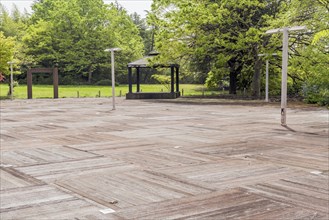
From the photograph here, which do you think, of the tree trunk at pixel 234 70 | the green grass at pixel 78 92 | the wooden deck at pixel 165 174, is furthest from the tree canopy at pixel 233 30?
the wooden deck at pixel 165 174

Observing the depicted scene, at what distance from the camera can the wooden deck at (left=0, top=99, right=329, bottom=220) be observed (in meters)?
6.38

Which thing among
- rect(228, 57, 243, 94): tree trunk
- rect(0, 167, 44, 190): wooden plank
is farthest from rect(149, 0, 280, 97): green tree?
rect(0, 167, 44, 190): wooden plank

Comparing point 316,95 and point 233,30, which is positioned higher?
point 233,30

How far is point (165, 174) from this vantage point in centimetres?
868

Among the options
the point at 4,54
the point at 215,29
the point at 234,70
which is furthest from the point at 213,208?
the point at 4,54

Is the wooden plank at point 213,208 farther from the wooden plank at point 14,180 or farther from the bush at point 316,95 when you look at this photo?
the bush at point 316,95

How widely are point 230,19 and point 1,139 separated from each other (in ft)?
79.9

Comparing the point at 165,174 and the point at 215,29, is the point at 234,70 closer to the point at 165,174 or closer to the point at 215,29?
the point at 215,29

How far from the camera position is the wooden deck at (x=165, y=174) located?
20.9 ft

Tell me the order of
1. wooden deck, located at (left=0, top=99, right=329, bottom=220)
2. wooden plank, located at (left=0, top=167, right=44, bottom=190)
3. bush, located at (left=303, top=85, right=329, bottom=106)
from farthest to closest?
bush, located at (left=303, top=85, right=329, bottom=106)
wooden plank, located at (left=0, top=167, right=44, bottom=190)
wooden deck, located at (left=0, top=99, right=329, bottom=220)

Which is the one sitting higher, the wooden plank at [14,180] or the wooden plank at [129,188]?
the wooden plank at [129,188]

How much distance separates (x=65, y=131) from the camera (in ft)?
52.9

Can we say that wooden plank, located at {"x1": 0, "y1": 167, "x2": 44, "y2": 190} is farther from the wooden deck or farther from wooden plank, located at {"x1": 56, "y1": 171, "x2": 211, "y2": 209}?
wooden plank, located at {"x1": 56, "y1": 171, "x2": 211, "y2": 209}

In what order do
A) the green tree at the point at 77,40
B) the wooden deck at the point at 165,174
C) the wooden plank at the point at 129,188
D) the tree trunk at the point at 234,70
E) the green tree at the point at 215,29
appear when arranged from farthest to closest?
the green tree at the point at 77,40 < the tree trunk at the point at 234,70 < the green tree at the point at 215,29 < the wooden plank at the point at 129,188 < the wooden deck at the point at 165,174
